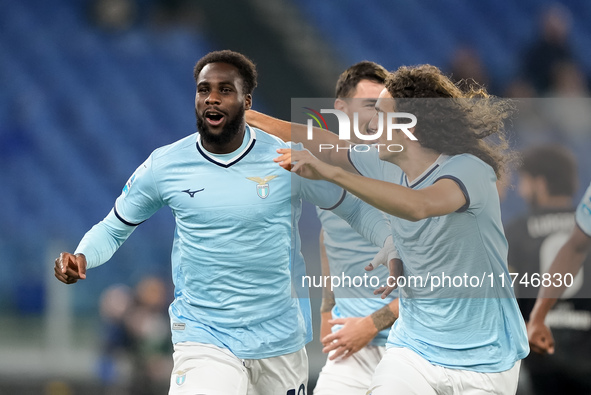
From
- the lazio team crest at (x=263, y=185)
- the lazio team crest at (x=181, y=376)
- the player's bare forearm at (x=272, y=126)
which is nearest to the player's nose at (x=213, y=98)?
the lazio team crest at (x=263, y=185)

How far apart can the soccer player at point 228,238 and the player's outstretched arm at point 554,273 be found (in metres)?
1.30

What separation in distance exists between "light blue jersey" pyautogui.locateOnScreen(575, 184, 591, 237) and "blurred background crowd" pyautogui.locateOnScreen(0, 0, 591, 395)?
10.8 ft

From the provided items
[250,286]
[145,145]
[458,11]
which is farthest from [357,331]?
[458,11]

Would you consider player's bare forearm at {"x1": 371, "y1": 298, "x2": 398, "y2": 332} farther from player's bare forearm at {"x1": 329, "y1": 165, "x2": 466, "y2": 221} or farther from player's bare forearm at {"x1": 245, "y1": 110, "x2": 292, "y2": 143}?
player's bare forearm at {"x1": 329, "y1": 165, "x2": 466, "y2": 221}

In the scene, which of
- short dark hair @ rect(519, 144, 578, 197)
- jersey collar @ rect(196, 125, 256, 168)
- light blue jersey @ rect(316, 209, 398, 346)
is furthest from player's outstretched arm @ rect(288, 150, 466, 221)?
short dark hair @ rect(519, 144, 578, 197)

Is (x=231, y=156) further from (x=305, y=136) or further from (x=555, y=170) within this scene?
(x=555, y=170)

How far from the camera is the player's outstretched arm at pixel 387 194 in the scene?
3.49m

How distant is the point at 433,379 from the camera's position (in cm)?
370

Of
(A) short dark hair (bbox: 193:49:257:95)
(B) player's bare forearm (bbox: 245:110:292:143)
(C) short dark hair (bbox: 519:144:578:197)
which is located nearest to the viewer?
Answer: (A) short dark hair (bbox: 193:49:257:95)

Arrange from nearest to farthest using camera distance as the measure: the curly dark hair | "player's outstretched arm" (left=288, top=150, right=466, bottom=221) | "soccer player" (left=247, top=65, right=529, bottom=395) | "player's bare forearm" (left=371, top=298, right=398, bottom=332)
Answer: "player's outstretched arm" (left=288, top=150, right=466, bottom=221), "soccer player" (left=247, top=65, right=529, bottom=395), the curly dark hair, "player's bare forearm" (left=371, top=298, right=398, bottom=332)

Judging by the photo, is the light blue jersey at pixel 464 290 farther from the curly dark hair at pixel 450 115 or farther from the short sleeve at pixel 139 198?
the short sleeve at pixel 139 198

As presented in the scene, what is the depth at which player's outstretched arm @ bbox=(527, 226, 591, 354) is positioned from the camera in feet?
16.2

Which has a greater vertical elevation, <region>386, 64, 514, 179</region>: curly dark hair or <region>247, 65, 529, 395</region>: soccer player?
<region>386, 64, 514, 179</region>: curly dark hair

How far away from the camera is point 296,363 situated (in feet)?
14.0
